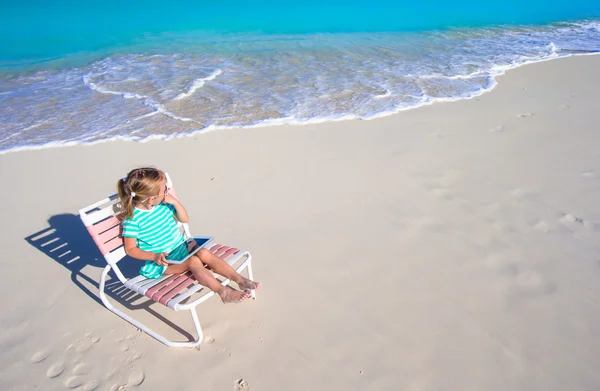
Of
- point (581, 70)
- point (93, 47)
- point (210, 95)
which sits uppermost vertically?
point (93, 47)

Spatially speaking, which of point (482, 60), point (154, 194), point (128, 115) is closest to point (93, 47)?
point (128, 115)

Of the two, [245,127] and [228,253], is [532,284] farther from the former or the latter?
[245,127]

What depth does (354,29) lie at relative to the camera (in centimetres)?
1819

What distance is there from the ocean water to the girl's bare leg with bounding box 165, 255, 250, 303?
4.74 m

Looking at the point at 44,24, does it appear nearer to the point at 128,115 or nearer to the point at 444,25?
the point at 128,115

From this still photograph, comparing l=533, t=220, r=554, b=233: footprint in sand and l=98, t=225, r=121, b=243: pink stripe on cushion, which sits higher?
l=98, t=225, r=121, b=243: pink stripe on cushion

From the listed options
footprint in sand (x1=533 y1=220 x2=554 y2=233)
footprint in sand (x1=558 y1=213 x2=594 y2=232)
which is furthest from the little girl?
footprint in sand (x1=558 y1=213 x2=594 y2=232)

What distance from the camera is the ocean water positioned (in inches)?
331

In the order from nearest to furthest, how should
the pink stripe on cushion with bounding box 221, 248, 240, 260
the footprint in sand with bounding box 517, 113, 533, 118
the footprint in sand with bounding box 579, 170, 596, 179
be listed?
the pink stripe on cushion with bounding box 221, 248, 240, 260, the footprint in sand with bounding box 579, 170, 596, 179, the footprint in sand with bounding box 517, 113, 533, 118

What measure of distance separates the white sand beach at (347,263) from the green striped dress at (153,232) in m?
0.52

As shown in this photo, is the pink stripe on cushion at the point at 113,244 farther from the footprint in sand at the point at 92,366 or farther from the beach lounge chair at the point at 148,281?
the footprint in sand at the point at 92,366

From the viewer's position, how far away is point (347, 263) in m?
4.11

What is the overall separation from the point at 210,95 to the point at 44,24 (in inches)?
736

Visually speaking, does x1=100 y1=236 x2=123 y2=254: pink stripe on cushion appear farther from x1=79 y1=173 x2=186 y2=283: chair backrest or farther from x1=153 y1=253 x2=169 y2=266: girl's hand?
x1=153 y1=253 x2=169 y2=266: girl's hand
